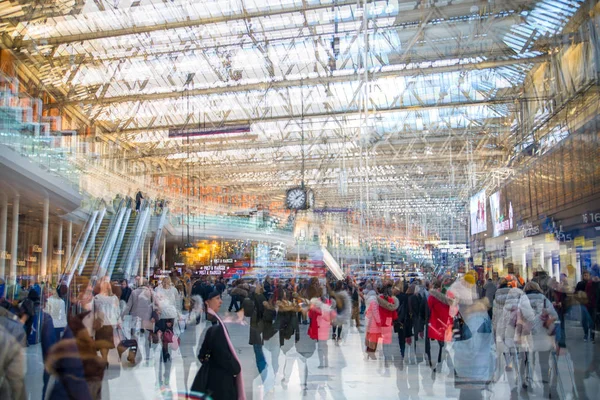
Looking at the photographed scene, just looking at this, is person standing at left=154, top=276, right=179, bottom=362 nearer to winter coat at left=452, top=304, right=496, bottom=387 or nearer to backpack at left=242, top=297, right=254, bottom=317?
backpack at left=242, top=297, right=254, bottom=317

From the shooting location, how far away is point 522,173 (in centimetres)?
2362

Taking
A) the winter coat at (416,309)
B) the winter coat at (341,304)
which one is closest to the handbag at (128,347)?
the winter coat at (341,304)

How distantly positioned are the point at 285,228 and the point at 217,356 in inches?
1094

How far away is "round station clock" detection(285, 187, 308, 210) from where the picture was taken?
74.9ft

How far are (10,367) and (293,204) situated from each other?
1876 centimetres

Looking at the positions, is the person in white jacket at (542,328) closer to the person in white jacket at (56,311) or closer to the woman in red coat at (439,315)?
the woman in red coat at (439,315)

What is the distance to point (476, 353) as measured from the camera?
6.40 meters

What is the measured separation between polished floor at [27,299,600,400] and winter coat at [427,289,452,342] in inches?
23.8

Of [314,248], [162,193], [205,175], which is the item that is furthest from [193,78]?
[205,175]

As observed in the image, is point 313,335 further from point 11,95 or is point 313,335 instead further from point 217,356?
point 11,95

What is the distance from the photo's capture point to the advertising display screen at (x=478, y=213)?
101 ft

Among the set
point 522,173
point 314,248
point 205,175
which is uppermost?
point 205,175


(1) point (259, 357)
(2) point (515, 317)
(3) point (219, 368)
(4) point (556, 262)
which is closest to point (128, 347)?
(1) point (259, 357)

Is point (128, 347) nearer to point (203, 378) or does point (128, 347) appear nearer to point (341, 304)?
point (341, 304)
